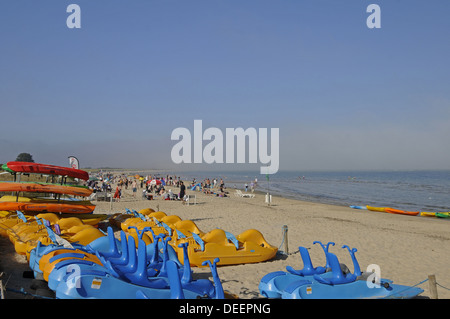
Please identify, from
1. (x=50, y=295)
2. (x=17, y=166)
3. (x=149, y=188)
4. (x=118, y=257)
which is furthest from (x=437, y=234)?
(x=149, y=188)

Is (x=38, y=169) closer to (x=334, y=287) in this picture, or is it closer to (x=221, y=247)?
(x=221, y=247)

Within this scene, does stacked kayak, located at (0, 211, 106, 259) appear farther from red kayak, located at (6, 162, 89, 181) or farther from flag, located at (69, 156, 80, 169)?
flag, located at (69, 156, 80, 169)

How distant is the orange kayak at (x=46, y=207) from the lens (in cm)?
1141

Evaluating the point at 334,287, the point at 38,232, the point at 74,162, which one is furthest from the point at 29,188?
the point at 334,287

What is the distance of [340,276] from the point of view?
5414 mm

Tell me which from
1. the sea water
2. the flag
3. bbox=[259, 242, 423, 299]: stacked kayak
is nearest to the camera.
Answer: bbox=[259, 242, 423, 299]: stacked kayak

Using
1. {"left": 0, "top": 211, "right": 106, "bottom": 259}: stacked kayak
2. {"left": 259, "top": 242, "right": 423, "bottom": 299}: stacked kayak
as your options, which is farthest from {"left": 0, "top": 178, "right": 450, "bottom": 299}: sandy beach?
{"left": 259, "top": 242, "right": 423, "bottom": 299}: stacked kayak

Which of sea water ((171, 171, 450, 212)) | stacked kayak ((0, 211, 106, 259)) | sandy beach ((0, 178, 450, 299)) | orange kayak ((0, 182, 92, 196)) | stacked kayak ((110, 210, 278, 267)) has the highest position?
orange kayak ((0, 182, 92, 196))

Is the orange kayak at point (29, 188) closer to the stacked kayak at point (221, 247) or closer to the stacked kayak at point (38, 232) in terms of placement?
the stacked kayak at point (38, 232)

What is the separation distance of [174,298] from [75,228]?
5.74 meters

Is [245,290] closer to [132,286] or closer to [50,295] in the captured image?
[132,286]

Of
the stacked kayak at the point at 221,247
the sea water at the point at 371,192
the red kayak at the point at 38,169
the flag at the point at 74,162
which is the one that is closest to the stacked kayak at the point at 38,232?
the stacked kayak at the point at 221,247

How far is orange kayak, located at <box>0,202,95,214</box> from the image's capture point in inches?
449
